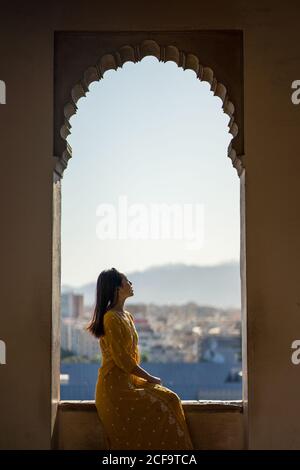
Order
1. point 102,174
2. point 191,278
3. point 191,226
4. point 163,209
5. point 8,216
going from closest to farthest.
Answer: point 8,216 → point 163,209 → point 191,226 → point 102,174 → point 191,278

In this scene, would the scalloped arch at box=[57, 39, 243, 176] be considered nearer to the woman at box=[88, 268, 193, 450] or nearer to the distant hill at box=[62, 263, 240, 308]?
the woman at box=[88, 268, 193, 450]

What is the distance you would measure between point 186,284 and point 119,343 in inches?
5971

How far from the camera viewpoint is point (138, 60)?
5504 millimetres

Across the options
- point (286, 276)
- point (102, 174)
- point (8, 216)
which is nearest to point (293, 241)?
point (286, 276)

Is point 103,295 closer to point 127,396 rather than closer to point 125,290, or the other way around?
point 125,290

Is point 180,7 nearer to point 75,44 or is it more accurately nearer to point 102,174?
point 75,44

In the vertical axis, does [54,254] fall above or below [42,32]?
below

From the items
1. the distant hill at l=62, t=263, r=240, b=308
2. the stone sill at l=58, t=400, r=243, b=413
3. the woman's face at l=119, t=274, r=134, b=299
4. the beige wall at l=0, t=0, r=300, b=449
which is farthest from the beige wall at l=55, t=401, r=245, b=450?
the distant hill at l=62, t=263, r=240, b=308

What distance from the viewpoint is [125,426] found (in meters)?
4.93

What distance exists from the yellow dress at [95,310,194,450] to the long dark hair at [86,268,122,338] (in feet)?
0.19

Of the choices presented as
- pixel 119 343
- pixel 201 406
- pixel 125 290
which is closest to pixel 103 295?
pixel 125 290

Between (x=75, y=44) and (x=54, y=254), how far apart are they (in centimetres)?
Result: 133

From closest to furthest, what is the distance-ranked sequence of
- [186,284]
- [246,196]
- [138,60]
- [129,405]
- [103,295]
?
[129,405] < [103,295] < [246,196] < [138,60] < [186,284]
